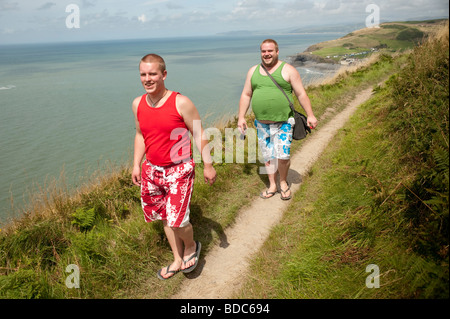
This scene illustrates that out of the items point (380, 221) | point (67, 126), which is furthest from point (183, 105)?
point (67, 126)

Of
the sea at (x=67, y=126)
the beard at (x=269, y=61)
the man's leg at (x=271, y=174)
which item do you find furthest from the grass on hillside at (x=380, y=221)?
the sea at (x=67, y=126)

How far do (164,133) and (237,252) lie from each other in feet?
6.45

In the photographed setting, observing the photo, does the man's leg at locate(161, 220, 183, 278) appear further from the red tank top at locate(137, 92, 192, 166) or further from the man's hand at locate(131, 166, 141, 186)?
the red tank top at locate(137, 92, 192, 166)

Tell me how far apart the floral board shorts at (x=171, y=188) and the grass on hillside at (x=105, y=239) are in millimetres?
844

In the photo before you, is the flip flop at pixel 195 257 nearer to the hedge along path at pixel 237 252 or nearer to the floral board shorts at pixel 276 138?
the hedge along path at pixel 237 252

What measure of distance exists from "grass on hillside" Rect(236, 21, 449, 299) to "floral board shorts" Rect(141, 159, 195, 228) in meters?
1.11

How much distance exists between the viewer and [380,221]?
329 cm

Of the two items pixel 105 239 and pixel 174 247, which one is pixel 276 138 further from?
pixel 105 239

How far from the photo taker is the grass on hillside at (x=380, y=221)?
8.25ft

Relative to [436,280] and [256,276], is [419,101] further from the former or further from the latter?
[256,276]

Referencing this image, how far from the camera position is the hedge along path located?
3.35 m

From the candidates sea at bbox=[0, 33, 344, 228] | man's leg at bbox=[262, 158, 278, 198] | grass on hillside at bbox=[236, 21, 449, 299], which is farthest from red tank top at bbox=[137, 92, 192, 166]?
sea at bbox=[0, 33, 344, 228]
